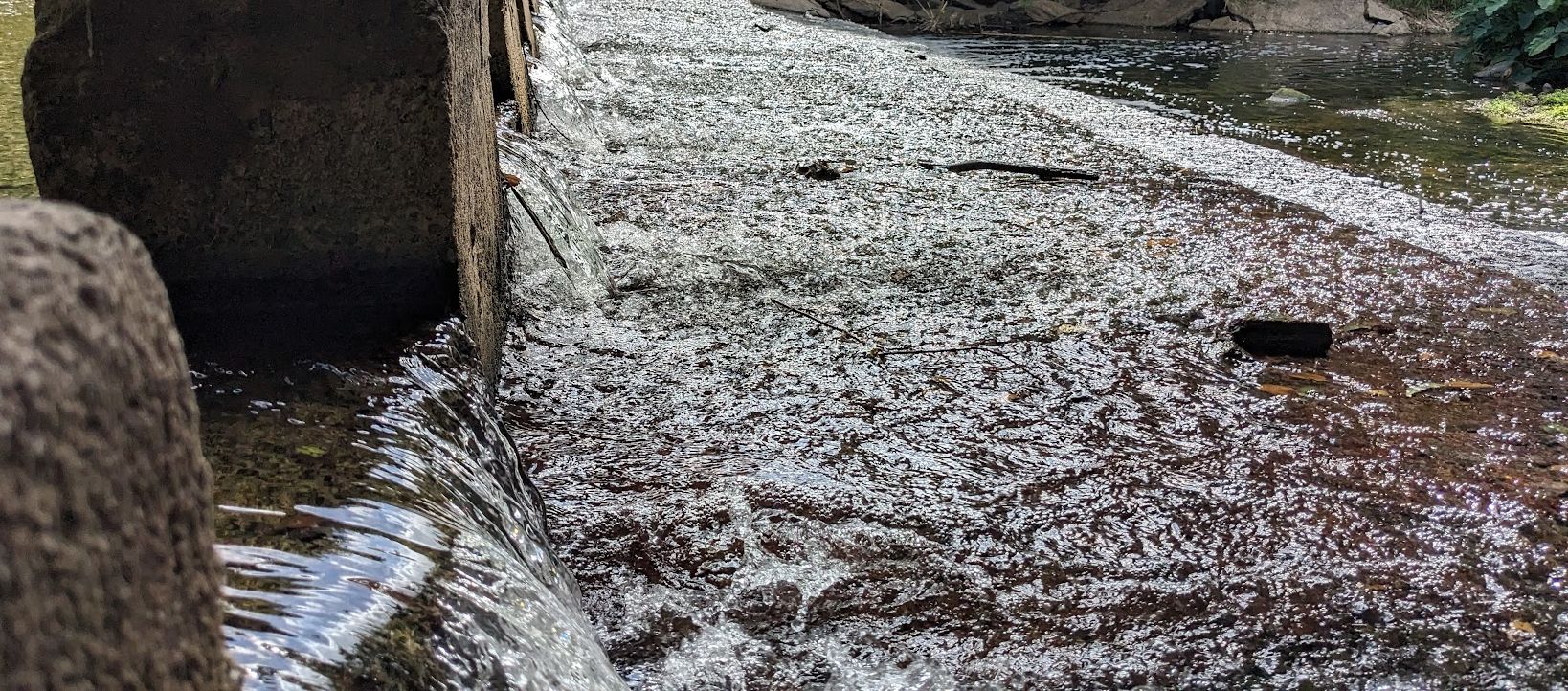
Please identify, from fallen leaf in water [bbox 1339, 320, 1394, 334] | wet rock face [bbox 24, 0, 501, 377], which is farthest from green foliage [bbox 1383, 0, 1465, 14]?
wet rock face [bbox 24, 0, 501, 377]

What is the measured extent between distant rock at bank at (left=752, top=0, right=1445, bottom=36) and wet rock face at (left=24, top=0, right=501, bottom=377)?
47.5ft

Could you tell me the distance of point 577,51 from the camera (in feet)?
25.3

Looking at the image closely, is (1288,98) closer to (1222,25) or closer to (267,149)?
(267,149)

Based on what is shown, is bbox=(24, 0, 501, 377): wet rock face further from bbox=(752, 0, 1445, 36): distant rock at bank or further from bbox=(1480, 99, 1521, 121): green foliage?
bbox=(752, 0, 1445, 36): distant rock at bank

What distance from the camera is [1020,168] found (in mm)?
5266

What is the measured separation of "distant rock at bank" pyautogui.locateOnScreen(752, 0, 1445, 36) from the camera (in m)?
16.4

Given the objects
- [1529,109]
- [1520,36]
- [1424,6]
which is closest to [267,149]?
[1529,109]

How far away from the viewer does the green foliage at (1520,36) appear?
34.2ft

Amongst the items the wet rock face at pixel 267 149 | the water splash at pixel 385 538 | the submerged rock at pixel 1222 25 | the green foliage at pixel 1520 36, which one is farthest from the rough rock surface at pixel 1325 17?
the water splash at pixel 385 538

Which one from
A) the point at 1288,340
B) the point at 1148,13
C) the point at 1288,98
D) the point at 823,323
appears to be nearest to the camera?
the point at 1288,340

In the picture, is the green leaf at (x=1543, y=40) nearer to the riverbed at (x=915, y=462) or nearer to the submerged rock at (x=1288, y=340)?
the riverbed at (x=915, y=462)

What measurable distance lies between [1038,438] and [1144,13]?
16107mm

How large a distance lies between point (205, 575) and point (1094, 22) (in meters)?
18.0

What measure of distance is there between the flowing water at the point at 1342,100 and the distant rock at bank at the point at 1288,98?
4.0 inches
